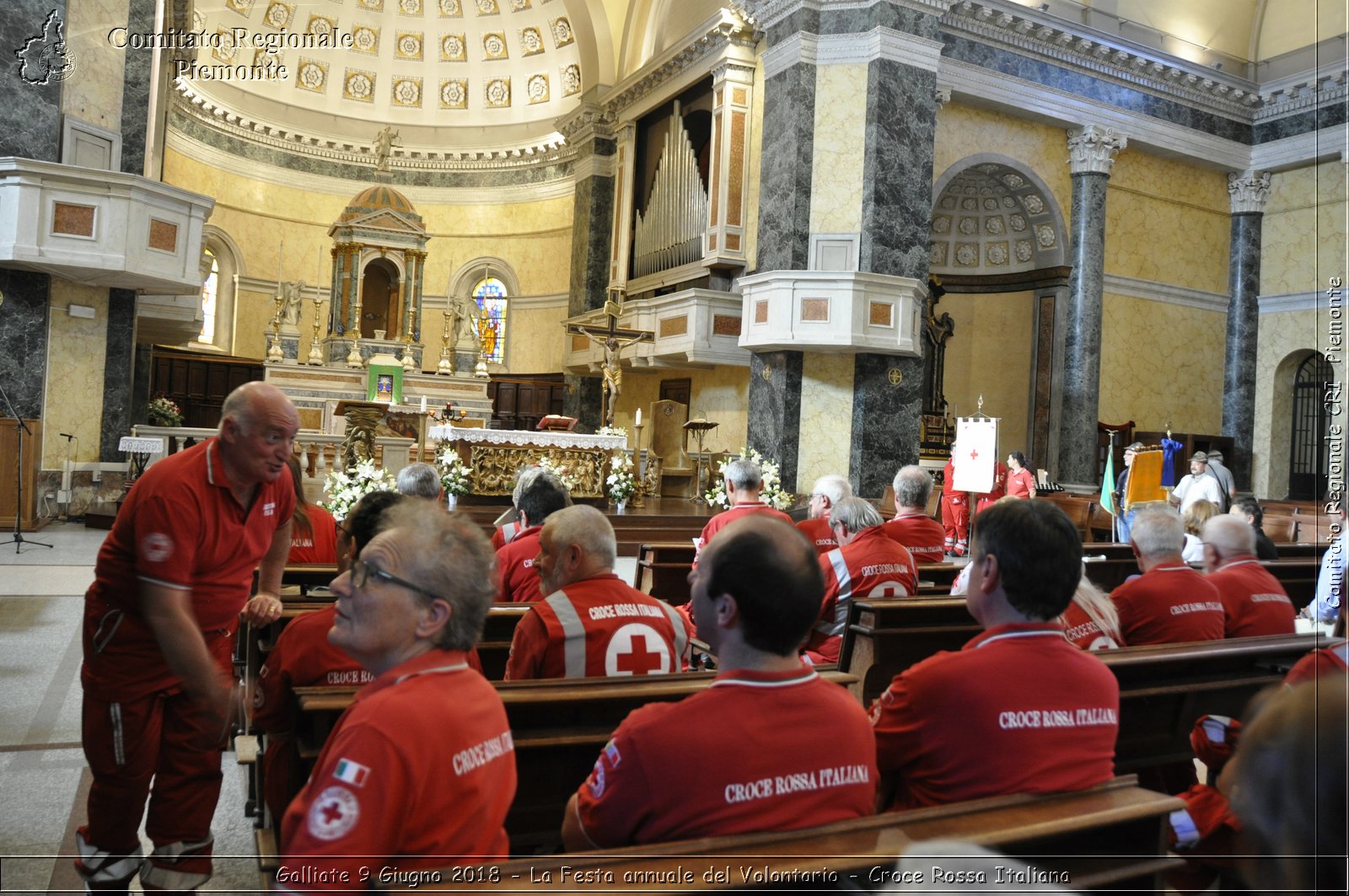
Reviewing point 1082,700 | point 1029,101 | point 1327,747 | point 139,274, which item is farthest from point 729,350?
point 1327,747

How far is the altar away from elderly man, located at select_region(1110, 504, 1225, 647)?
8550 millimetres

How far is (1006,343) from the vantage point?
17.6 meters

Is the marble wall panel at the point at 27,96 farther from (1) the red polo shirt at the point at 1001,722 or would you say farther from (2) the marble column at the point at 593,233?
(1) the red polo shirt at the point at 1001,722

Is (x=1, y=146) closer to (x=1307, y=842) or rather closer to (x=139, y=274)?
(x=139, y=274)

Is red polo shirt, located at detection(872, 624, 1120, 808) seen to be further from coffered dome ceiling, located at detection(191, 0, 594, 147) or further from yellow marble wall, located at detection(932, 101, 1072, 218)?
coffered dome ceiling, located at detection(191, 0, 594, 147)

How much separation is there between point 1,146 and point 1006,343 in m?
15.2

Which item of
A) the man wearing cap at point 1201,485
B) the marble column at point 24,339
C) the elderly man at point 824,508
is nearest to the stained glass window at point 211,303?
the marble column at point 24,339

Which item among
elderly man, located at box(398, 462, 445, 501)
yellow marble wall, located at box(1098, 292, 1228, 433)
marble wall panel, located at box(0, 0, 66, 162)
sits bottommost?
elderly man, located at box(398, 462, 445, 501)

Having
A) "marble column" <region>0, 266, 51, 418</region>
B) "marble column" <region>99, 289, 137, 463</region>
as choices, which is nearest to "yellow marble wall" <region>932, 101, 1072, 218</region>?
"marble column" <region>99, 289, 137, 463</region>

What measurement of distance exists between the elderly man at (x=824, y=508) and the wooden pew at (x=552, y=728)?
281 cm

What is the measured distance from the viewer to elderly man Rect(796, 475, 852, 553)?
523cm

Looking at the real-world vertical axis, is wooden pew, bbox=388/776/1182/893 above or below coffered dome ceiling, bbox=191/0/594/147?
below

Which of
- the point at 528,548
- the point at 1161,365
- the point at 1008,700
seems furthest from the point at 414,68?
the point at 1008,700

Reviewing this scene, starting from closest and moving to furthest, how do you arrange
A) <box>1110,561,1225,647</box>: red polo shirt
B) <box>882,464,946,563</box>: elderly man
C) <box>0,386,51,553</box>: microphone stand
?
<box>1110,561,1225,647</box>: red polo shirt
<box>882,464,946,563</box>: elderly man
<box>0,386,51,553</box>: microphone stand
